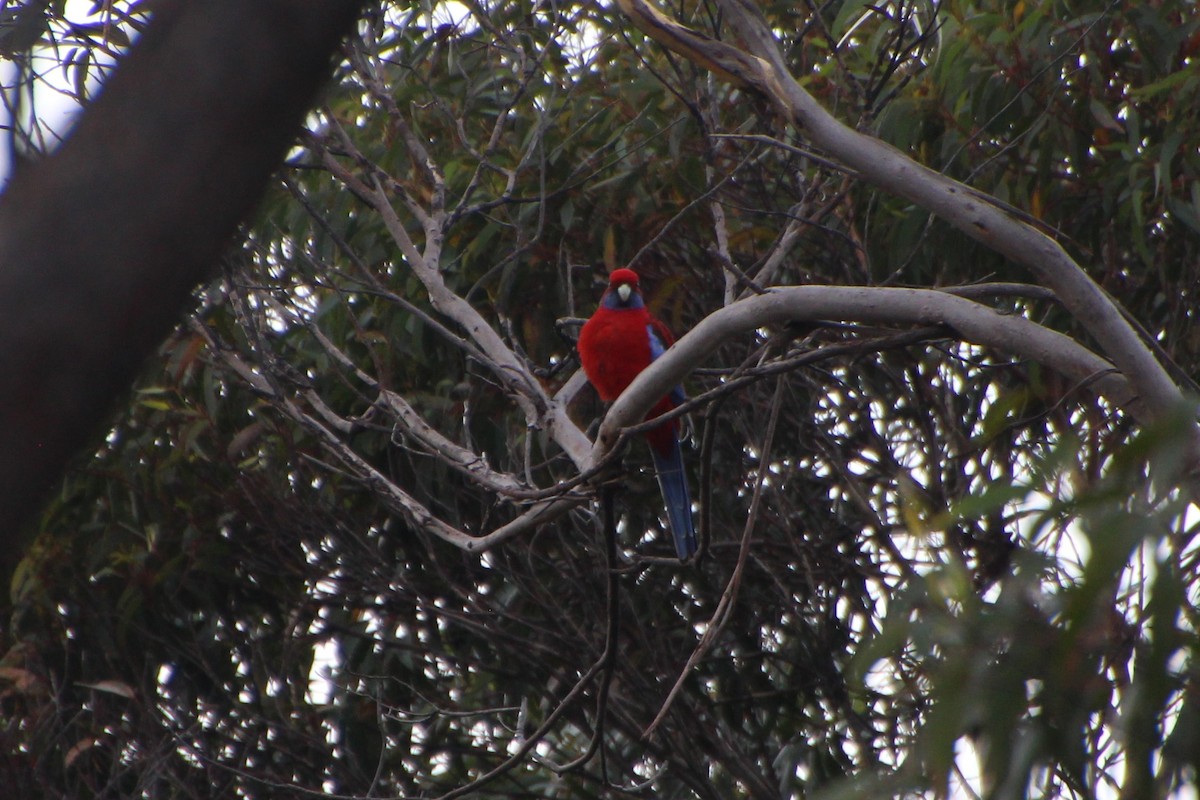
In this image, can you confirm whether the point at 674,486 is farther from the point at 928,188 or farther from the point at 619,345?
the point at 928,188

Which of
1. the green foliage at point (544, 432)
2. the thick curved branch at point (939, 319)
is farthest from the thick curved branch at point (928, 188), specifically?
the green foliage at point (544, 432)

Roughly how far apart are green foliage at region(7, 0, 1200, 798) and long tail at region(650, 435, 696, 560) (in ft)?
0.57

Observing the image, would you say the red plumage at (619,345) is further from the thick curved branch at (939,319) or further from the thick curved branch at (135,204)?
the thick curved branch at (135,204)

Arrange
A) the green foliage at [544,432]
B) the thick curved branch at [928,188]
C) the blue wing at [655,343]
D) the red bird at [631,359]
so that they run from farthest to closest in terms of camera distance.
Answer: the blue wing at [655,343] < the red bird at [631,359] < the green foliage at [544,432] < the thick curved branch at [928,188]

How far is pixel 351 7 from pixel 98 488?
3.85 metres

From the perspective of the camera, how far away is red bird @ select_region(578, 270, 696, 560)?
3682 mm

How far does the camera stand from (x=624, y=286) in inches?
150

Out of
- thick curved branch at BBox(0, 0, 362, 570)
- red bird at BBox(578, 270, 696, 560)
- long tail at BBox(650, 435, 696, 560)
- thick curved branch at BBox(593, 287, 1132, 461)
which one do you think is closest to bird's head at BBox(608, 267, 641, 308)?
red bird at BBox(578, 270, 696, 560)

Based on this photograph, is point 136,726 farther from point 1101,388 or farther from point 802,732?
point 1101,388

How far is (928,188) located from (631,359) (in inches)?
68.8

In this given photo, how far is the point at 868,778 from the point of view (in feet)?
4.13

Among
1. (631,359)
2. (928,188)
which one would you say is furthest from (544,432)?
(928,188)

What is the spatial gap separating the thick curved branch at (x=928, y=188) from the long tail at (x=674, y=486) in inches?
61.2

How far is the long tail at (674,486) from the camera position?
3.69m
